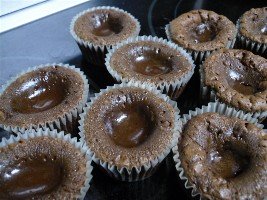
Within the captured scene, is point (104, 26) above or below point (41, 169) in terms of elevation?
above

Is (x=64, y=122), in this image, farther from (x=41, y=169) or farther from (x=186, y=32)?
(x=186, y=32)

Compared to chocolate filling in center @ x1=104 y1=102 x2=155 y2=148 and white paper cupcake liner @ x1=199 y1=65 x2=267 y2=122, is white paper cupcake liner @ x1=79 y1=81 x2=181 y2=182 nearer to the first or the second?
chocolate filling in center @ x1=104 y1=102 x2=155 y2=148

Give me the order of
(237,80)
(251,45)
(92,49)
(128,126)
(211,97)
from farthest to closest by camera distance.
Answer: (251,45) < (92,49) < (237,80) < (211,97) < (128,126)

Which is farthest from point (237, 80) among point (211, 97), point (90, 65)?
point (90, 65)

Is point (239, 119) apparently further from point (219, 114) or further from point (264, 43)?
point (264, 43)

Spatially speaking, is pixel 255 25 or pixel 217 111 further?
pixel 255 25

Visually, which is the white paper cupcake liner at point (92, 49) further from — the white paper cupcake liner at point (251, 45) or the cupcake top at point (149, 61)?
the white paper cupcake liner at point (251, 45)

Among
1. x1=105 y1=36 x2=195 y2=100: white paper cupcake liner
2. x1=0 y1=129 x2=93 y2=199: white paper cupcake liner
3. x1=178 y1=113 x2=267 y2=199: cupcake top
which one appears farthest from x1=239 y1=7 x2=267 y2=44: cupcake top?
x1=0 y1=129 x2=93 y2=199: white paper cupcake liner

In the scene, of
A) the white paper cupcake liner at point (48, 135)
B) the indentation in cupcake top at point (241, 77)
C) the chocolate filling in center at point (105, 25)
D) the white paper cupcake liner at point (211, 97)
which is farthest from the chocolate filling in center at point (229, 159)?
the chocolate filling in center at point (105, 25)
